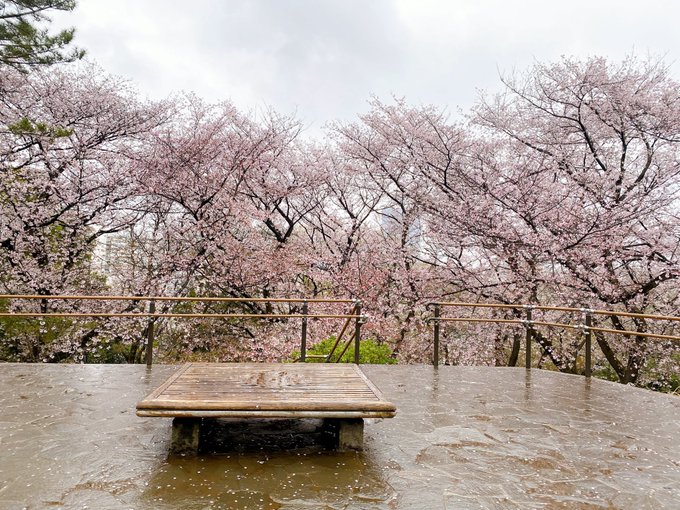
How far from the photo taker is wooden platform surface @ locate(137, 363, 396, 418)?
326 cm

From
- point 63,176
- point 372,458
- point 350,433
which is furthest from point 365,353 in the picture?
point 63,176

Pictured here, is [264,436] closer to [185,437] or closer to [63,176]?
[185,437]

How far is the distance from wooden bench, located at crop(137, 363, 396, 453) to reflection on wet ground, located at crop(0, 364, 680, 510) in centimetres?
21

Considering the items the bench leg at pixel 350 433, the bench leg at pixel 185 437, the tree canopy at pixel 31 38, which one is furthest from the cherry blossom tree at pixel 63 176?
the bench leg at pixel 350 433

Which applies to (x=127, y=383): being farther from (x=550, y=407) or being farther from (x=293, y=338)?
(x=293, y=338)

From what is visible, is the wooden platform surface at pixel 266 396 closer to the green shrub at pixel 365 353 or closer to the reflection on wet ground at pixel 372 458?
the reflection on wet ground at pixel 372 458

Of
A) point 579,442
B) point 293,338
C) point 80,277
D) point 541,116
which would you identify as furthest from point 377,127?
point 579,442

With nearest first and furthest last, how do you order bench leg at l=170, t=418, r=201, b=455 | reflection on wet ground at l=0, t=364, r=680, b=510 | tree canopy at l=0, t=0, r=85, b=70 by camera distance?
1. reflection on wet ground at l=0, t=364, r=680, b=510
2. bench leg at l=170, t=418, r=201, b=455
3. tree canopy at l=0, t=0, r=85, b=70

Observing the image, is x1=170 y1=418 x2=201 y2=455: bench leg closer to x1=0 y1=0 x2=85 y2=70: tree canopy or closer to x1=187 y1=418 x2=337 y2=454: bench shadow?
x1=187 y1=418 x2=337 y2=454: bench shadow

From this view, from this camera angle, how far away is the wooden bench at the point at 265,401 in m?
3.26

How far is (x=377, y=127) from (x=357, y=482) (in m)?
12.0

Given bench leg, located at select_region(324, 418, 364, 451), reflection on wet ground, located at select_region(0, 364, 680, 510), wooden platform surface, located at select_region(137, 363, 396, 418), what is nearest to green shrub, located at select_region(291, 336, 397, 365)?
reflection on wet ground, located at select_region(0, 364, 680, 510)

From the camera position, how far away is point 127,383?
19.6 feet

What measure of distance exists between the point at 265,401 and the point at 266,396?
178 mm
